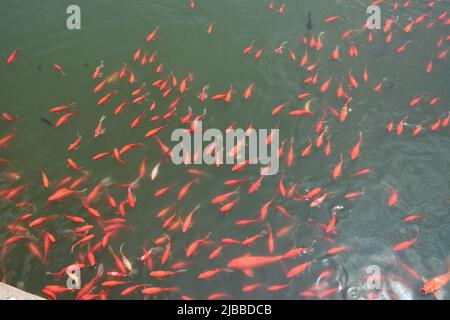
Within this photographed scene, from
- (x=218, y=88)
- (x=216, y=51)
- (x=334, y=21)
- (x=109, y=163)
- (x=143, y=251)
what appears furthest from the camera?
(x=334, y=21)

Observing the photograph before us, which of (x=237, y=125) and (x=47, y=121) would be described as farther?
(x=237, y=125)

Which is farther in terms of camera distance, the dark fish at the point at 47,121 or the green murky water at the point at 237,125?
the dark fish at the point at 47,121

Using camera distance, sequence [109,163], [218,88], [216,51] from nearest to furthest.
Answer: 1. [109,163]
2. [218,88]
3. [216,51]

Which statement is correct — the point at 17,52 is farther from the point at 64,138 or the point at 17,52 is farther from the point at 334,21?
the point at 334,21

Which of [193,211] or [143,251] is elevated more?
[193,211]

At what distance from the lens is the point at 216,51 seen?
319 inches

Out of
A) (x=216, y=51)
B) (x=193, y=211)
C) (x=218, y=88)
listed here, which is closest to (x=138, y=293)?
(x=193, y=211)

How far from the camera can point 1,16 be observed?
8.35 meters

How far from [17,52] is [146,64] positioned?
2.36 m

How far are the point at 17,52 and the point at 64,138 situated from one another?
7.90 ft

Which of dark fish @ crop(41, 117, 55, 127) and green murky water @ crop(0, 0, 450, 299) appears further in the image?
dark fish @ crop(41, 117, 55, 127)
